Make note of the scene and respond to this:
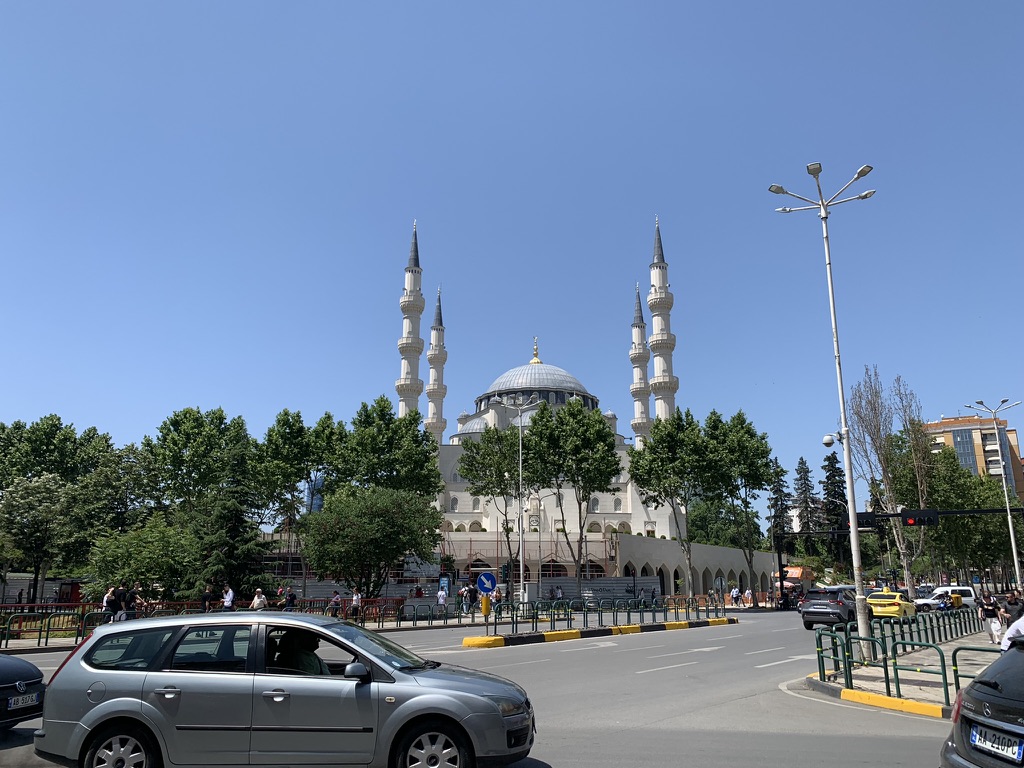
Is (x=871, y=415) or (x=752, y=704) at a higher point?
(x=871, y=415)

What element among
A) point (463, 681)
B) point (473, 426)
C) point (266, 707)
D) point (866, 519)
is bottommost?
point (266, 707)

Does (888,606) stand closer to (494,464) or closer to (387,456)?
(494,464)

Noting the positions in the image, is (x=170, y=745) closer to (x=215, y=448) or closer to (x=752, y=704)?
(x=752, y=704)

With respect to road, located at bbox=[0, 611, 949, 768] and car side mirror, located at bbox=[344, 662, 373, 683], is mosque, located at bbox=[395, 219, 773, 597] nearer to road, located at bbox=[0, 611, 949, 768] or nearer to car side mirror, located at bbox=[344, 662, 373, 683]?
road, located at bbox=[0, 611, 949, 768]

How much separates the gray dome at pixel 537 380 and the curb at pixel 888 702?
73.6 metres

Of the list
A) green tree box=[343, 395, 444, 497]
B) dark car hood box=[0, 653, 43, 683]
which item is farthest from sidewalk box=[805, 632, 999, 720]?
green tree box=[343, 395, 444, 497]

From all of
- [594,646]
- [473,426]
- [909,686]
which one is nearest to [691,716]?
[909,686]

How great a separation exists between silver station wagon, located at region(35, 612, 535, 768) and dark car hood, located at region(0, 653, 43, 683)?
2.10 m

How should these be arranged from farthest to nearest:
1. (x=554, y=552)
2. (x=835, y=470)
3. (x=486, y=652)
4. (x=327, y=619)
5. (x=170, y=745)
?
(x=835, y=470) → (x=554, y=552) → (x=486, y=652) → (x=327, y=619) → (x=170, y=745)

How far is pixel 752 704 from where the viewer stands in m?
10.5

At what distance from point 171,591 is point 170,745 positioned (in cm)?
2888

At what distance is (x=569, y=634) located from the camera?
23.2 meters

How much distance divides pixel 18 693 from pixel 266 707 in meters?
3.64

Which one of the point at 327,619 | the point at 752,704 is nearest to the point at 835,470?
the point at 752,704
